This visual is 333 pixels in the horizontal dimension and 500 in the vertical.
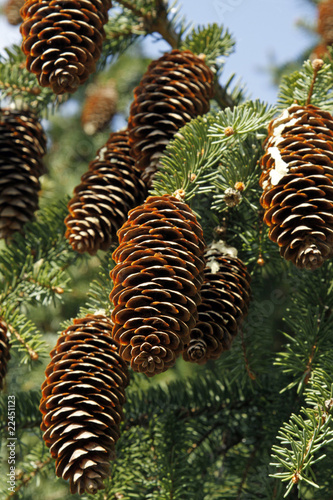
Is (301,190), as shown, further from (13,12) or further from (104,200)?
(13,12)

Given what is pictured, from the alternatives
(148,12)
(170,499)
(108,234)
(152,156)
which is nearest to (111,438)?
(170,499)

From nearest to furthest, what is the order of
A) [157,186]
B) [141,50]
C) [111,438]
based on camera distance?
1. [111,438]
2. [157,186]
3. [141,50]

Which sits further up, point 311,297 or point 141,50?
point 141,50

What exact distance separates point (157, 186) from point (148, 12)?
2.12 feet

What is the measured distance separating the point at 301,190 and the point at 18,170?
76cm

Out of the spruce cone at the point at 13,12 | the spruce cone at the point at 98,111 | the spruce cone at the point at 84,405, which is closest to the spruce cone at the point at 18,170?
the spruce cone at the point at 84,405

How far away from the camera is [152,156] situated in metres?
1.10

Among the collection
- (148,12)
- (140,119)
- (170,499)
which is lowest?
(170,499)

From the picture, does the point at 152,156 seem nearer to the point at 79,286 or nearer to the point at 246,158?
the point at 246,158

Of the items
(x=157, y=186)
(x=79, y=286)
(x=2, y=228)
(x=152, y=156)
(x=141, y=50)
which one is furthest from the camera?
(x=141, y=50)

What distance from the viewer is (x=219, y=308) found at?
95 cm

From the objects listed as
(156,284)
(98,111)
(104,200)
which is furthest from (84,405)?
(98,111)

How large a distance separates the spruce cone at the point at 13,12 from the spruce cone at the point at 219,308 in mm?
1571

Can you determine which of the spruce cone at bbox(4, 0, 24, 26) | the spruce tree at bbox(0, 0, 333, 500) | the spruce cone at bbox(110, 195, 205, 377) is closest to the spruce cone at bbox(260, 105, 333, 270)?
the spruce tree at bbox(0, 0, 333, 500)
